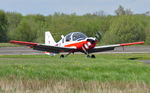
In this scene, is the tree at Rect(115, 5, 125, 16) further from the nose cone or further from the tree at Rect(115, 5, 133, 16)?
the nose cone

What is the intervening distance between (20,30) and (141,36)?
3281 centimetres

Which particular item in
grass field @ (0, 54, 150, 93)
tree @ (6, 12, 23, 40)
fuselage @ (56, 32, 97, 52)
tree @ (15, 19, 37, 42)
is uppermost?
tree @ (6, 12, 23, 40)

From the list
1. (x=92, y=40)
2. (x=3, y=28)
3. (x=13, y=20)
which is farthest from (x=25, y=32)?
(x=92, y=40)

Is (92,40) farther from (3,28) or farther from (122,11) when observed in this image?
(122,11)

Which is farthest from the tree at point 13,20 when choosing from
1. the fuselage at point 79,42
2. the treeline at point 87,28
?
the fuselage at point 79,42

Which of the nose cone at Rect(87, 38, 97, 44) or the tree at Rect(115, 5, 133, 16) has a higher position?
the tree at Rect(115, 5, 133, 16)

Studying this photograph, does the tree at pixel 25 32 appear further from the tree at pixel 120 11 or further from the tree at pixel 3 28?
the tree at pixel 120 11

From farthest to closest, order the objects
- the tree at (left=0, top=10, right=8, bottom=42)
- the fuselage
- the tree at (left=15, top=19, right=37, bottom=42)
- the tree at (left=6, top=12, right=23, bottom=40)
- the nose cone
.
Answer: the tree at (left=6, top=12, right=23, bottom=40), the tree at (left=15, top=19, right=37, bottom=42), the tree at (left=0, top=10, right=8, bottom=42), the fuselage, the nose cone

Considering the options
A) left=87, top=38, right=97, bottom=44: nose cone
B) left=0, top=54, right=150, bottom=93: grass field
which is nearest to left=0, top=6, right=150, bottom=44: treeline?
left=87, top=38, right=97, bottom=44: nose cone

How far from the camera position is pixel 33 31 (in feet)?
313

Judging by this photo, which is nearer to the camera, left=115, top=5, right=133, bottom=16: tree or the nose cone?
the nose cone

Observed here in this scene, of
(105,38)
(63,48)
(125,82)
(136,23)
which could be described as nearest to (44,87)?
(125,82)

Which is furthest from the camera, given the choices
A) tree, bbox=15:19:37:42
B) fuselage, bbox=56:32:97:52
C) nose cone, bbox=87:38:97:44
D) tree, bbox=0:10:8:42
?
tree, bbox=15:19:37:42

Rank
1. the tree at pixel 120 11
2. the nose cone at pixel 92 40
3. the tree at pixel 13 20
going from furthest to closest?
the tree at pixel 120 11 → the tree at pixel 13 20 → the nose cone at pixel 92 40
